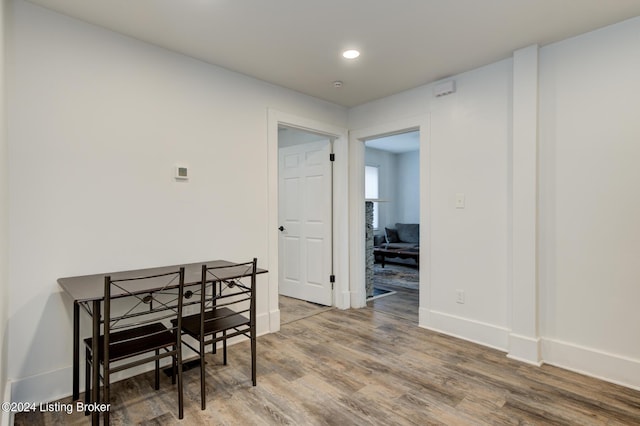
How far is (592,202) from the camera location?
245cm

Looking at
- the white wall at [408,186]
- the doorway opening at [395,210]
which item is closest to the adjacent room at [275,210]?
the doorway opening at [395,210]

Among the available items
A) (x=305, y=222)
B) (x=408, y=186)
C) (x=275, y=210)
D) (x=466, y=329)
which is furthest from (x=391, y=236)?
(x=275, y=210)

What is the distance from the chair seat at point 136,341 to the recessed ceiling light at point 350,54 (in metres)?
2.41

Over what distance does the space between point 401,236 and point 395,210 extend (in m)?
0.96

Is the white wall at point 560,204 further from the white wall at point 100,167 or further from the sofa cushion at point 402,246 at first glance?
the sofa cushion at point 402,246

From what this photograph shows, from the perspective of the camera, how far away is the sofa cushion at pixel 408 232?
7.35 meters

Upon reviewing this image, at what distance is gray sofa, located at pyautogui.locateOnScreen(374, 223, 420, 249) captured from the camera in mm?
7305

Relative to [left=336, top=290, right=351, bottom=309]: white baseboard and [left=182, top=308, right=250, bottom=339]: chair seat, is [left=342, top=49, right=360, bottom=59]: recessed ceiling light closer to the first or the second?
[left=182, top=308, right=250, bottom=339]: chair seat

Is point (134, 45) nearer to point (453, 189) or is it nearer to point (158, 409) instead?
point (158, 409)

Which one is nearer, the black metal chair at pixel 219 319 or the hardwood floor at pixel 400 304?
the black metal chair at pixel 219 319

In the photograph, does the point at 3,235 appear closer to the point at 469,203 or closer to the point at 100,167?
the point at 100,167

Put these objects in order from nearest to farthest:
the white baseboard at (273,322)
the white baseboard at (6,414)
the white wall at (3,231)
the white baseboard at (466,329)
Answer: the white baseboard at (6,414) → the white wall at (3,231) → the white baseboard at (466,329) → the white baseboard at (273,322)

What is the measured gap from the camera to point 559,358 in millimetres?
2576

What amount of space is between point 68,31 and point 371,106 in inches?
111
